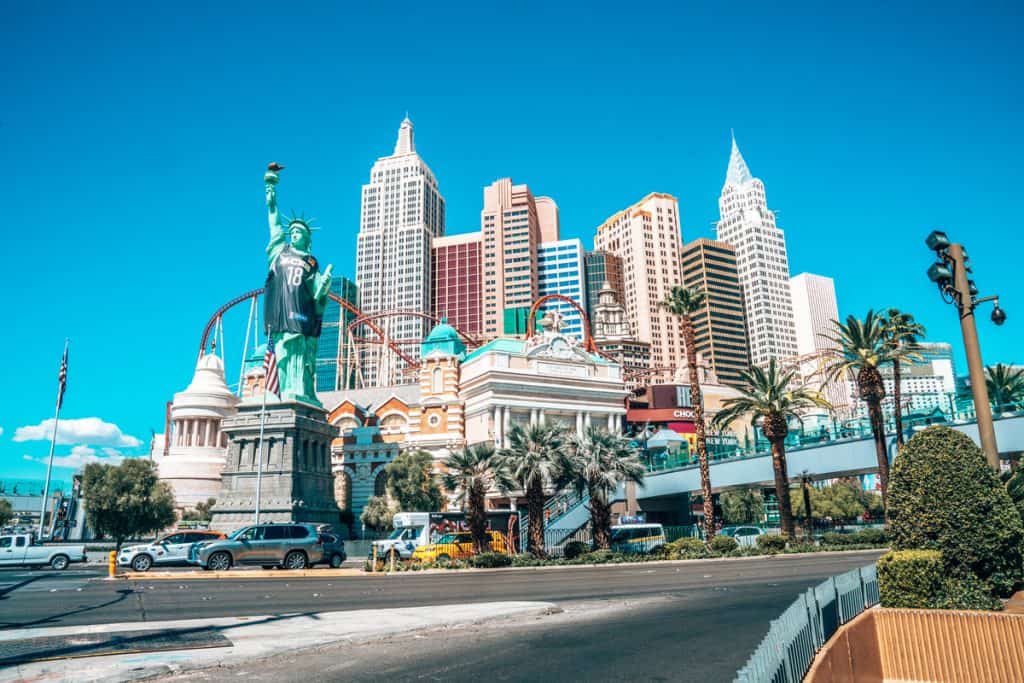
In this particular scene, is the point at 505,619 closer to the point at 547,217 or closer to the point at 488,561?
the point at 488,561

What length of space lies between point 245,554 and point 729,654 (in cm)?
2288

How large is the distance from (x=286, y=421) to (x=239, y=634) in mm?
47108

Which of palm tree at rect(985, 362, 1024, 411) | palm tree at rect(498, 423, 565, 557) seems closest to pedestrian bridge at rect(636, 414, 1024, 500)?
palm tree at rect(985, 362, 1024, 411)

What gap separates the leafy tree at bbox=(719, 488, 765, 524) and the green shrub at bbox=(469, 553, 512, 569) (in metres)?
48.7

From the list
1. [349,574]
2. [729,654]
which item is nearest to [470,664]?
[729,654]

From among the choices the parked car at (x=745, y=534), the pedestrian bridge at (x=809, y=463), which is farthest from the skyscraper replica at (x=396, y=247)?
the parked car at (x=745, y=534)

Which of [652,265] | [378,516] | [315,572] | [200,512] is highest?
[652,265]

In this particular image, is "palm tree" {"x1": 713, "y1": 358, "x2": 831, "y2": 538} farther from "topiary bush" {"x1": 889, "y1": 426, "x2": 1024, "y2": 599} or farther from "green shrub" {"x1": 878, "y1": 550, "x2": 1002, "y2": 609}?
"green shrub" {"x1": 878, "y1": 550, "x2": 1002, "y2": 609}

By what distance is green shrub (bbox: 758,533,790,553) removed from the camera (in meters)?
39.0

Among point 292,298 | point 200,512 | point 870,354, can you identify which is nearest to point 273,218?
point 292,298

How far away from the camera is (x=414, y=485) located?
193 ft

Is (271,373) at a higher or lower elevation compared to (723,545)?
higher

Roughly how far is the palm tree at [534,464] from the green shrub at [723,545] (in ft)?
30.9

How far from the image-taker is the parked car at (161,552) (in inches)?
1161
